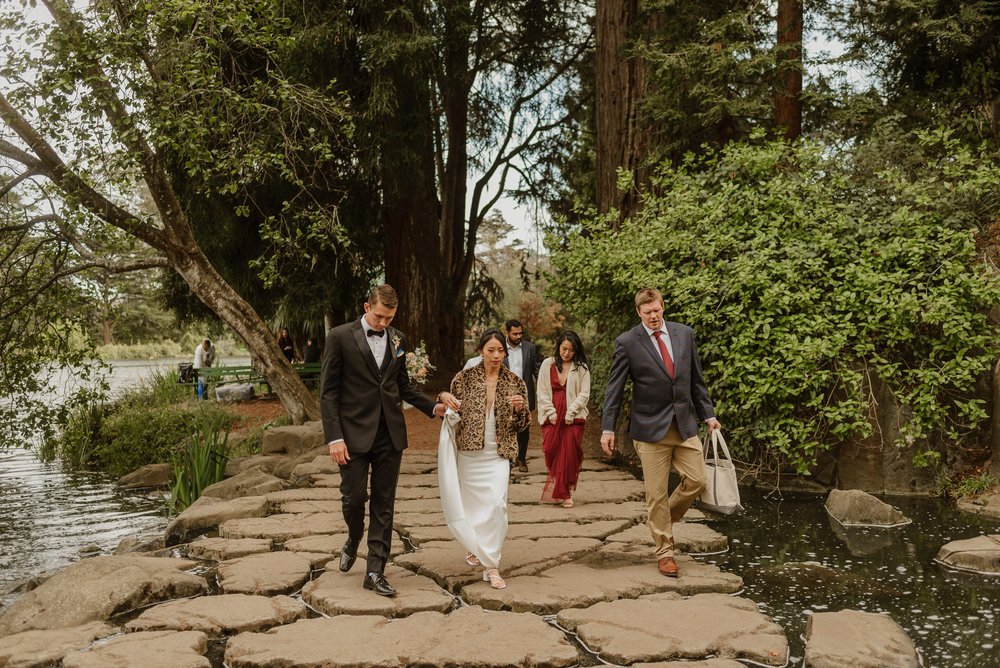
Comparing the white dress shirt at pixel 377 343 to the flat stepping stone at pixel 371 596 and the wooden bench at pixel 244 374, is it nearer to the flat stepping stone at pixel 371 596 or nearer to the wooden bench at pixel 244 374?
the flat stepping stone at pixel 371 596

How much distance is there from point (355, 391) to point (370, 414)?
18 centimetres

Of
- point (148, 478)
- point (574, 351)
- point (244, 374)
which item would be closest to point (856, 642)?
point (574, 351)

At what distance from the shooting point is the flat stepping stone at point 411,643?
15.5ft

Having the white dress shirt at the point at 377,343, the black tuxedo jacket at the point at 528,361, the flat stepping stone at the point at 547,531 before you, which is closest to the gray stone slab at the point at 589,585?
the flat stepping stone at the point at 547,531

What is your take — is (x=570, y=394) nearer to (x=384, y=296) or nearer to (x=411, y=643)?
(x=384, y=296)

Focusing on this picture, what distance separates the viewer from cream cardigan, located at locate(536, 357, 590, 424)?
29.9 ft

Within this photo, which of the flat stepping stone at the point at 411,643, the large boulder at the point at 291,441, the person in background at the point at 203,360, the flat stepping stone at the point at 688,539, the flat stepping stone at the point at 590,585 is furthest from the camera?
the person in background at the point at 203,360

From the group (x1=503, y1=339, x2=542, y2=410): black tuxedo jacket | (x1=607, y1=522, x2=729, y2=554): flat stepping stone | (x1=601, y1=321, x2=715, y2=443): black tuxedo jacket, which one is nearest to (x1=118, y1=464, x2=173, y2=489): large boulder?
(x1=503, y1=339, x2=542, y2=410): black tuxedo jacket

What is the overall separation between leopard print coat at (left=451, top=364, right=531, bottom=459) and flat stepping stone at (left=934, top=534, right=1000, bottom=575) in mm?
3312

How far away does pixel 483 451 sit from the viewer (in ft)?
21.0

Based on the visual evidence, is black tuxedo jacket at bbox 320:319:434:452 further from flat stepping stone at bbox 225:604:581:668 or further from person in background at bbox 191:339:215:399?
person in background at bbox 191:339:215:399

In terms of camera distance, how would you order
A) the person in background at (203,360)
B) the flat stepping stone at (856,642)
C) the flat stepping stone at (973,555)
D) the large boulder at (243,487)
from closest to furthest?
the flat stepping stone at (856,642), the flat stepping stone at (973,555), the large boulder at (243,487), the person in background at (203,360)

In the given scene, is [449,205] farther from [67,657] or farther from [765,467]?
[67,657]

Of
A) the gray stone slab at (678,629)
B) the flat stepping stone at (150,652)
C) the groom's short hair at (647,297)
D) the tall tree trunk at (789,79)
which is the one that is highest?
the tall tree trunk at (789,79)
